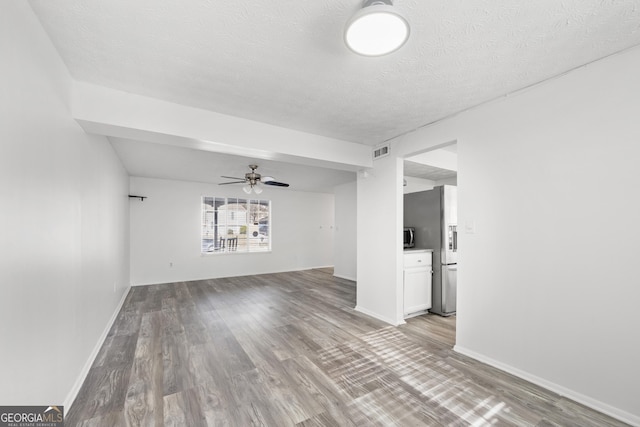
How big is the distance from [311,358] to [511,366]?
1.84m

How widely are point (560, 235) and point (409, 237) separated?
237 cm

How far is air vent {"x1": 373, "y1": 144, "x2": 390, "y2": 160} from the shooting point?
3.71 meters

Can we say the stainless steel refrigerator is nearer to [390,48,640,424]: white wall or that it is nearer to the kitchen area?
the kitchen area

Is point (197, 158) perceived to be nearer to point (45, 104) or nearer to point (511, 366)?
point (45, 104)

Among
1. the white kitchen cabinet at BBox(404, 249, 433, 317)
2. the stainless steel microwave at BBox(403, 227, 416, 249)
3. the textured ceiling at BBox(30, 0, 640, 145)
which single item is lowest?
the white kitchen cabinet at BBox(404, 249, 433, 317)

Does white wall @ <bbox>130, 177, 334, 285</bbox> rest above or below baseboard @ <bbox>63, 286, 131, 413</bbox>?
above

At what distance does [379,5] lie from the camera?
129cm

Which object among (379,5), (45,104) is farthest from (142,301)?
(379,5)

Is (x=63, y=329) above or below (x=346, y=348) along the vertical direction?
above

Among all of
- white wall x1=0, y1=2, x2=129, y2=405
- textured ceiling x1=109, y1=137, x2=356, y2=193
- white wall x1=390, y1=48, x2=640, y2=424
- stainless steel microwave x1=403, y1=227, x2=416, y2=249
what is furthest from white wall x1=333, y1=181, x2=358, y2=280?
white wall x1=0, y1=2, x2=129, y2=405

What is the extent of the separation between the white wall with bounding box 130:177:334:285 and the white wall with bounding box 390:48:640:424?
5.68m

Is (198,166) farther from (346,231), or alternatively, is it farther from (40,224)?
(346,231)

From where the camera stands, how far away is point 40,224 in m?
1.50

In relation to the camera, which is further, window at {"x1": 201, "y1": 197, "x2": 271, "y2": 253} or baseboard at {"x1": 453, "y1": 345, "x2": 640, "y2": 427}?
window at {"x1": 201, "y1": 197, "x2": 271, "y2": 253}
